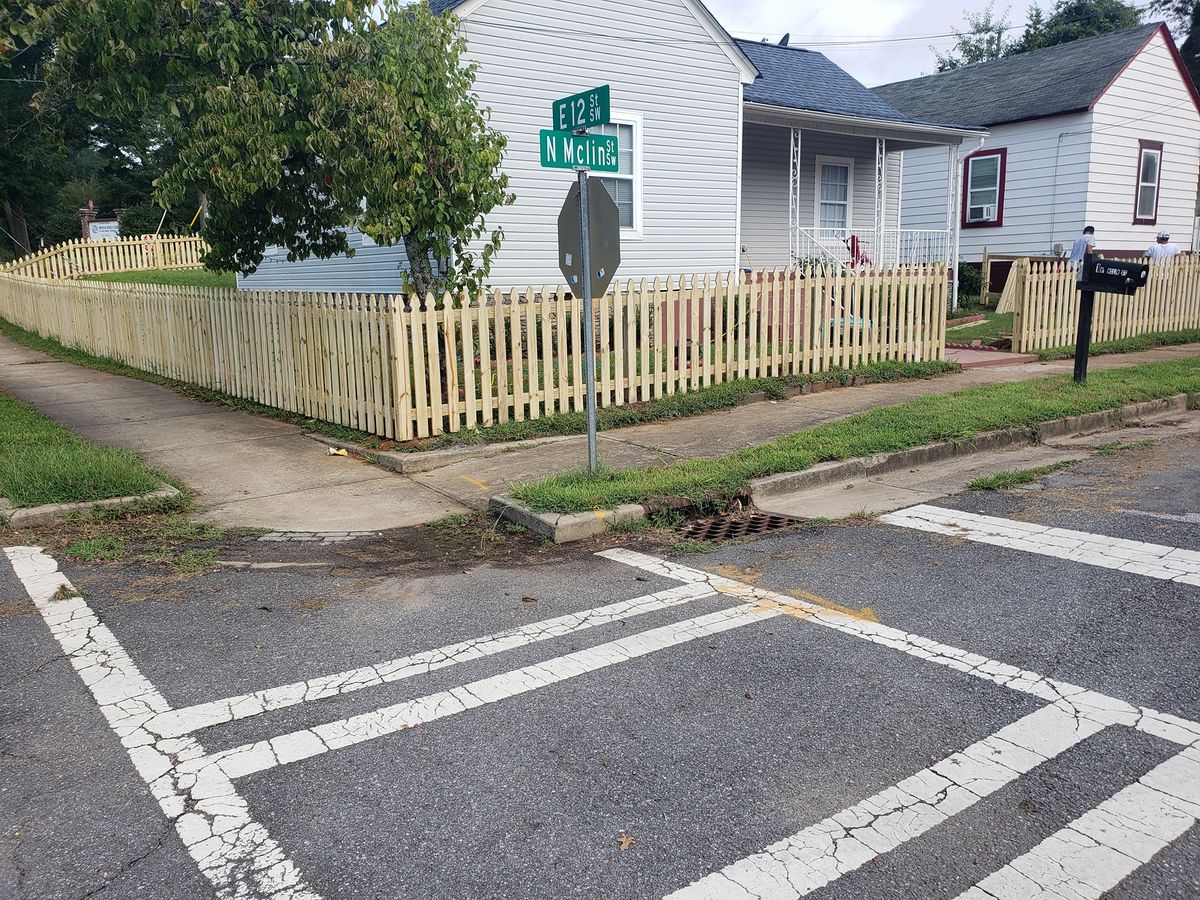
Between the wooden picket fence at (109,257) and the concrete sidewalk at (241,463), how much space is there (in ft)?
57.7

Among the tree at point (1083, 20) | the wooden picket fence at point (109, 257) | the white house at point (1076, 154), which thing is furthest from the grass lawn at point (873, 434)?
the tree at point (1083, 20)

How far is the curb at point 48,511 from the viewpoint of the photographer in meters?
6.77

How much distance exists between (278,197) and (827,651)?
8.18 m

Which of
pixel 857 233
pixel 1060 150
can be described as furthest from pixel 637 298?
pixel 1060 150

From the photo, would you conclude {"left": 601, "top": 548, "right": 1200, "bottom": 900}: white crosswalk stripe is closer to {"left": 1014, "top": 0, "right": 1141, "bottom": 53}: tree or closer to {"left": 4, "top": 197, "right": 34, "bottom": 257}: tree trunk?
{"left": 1014, "top": 0, "right": 1141, "bottom": 53}: tree

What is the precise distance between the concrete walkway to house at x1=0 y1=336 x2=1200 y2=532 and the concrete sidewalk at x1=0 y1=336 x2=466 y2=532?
1cm

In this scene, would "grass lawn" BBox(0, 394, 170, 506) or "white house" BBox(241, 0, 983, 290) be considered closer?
"grass lawn" BBox(0, 394, 170, 506)

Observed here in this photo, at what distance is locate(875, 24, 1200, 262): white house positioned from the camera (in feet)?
73.2

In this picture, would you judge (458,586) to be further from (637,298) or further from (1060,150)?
(1060,150)

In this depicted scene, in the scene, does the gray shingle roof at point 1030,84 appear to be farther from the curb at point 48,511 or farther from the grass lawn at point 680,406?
the curb at point 48,511

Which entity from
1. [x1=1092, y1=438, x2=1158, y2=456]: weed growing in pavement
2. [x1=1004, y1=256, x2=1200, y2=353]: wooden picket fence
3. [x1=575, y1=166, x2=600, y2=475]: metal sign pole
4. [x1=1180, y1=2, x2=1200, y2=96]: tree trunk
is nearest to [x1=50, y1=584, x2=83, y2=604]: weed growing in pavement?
[x1=575, y1=166, x2=600, y2=475]: metal sign pole

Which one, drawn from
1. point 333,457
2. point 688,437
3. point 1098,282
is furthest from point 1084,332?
point 333,457

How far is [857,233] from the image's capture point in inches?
810

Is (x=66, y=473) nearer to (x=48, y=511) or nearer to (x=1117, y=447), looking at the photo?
(x=48, y=511)
